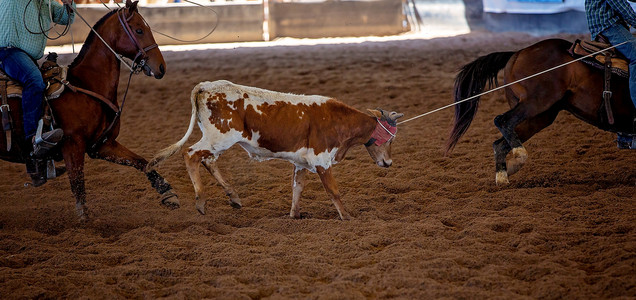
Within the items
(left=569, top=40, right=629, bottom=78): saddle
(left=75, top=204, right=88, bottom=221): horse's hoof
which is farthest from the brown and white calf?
(left=569, top=40, right=629, bottom=78): saddle

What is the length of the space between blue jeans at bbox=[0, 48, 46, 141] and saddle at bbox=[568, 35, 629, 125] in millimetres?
4965

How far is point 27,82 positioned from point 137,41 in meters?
1.01

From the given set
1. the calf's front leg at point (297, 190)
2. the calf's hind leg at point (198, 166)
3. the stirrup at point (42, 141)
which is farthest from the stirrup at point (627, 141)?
the stirrup at point (42, 141)

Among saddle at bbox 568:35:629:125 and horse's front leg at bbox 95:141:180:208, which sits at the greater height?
saddle at bbox 568:35:629:125

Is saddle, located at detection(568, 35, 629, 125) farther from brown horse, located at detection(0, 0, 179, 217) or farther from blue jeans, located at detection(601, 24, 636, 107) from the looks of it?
brown horse, located at detection(0, 0, 179, 217)

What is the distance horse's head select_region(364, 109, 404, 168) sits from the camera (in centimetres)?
560

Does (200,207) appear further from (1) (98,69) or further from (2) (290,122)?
(1) (98,69)

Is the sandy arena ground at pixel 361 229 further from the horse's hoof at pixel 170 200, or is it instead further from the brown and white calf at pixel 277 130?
the brown and white calf at pixel 277 130

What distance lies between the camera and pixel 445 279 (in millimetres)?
3967

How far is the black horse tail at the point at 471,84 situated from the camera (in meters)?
6.35

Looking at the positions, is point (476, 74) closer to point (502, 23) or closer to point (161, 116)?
point (161, 116)

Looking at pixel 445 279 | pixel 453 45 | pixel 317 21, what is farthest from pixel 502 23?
pixel 445 279

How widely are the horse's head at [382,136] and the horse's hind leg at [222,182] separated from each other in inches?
51.7

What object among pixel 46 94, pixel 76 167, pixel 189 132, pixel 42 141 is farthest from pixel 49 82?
pixel 189 132
